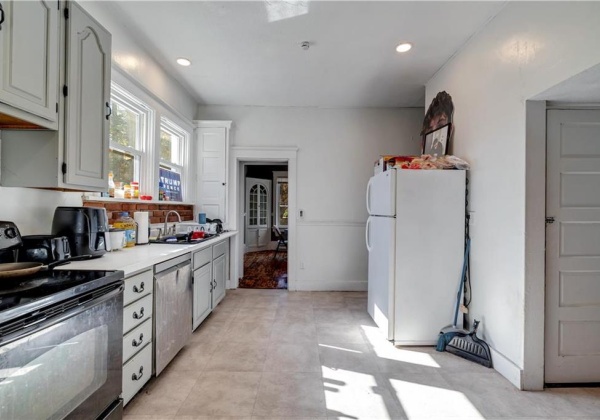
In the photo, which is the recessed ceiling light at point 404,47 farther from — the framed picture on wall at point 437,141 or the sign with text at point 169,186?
the sign with text at point 169,186

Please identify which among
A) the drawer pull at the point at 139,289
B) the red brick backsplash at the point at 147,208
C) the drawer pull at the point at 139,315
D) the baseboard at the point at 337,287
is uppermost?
the red brick backsplash at the point at 147,208

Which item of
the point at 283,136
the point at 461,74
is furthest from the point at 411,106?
the point at 283,136

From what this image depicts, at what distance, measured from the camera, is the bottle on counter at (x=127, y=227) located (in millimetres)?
2298

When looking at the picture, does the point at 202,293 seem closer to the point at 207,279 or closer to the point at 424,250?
the point at 207,279

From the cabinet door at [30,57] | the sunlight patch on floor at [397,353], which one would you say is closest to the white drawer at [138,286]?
the cabinet door at [30,57]

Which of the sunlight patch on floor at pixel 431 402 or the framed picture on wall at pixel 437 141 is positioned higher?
the framed picture on wall at pixel 437 141

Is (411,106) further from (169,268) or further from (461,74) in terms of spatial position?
(169,268)

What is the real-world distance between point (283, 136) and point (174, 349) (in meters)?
3.13

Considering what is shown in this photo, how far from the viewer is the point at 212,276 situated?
3.06 metres

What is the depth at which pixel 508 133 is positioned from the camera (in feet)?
6.72

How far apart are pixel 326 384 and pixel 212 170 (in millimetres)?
3177

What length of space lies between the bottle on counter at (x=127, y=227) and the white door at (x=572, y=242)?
3195mm

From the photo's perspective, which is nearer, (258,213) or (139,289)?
(139,289)

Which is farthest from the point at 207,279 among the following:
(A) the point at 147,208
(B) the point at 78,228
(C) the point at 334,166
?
(C) the point at 334,166
